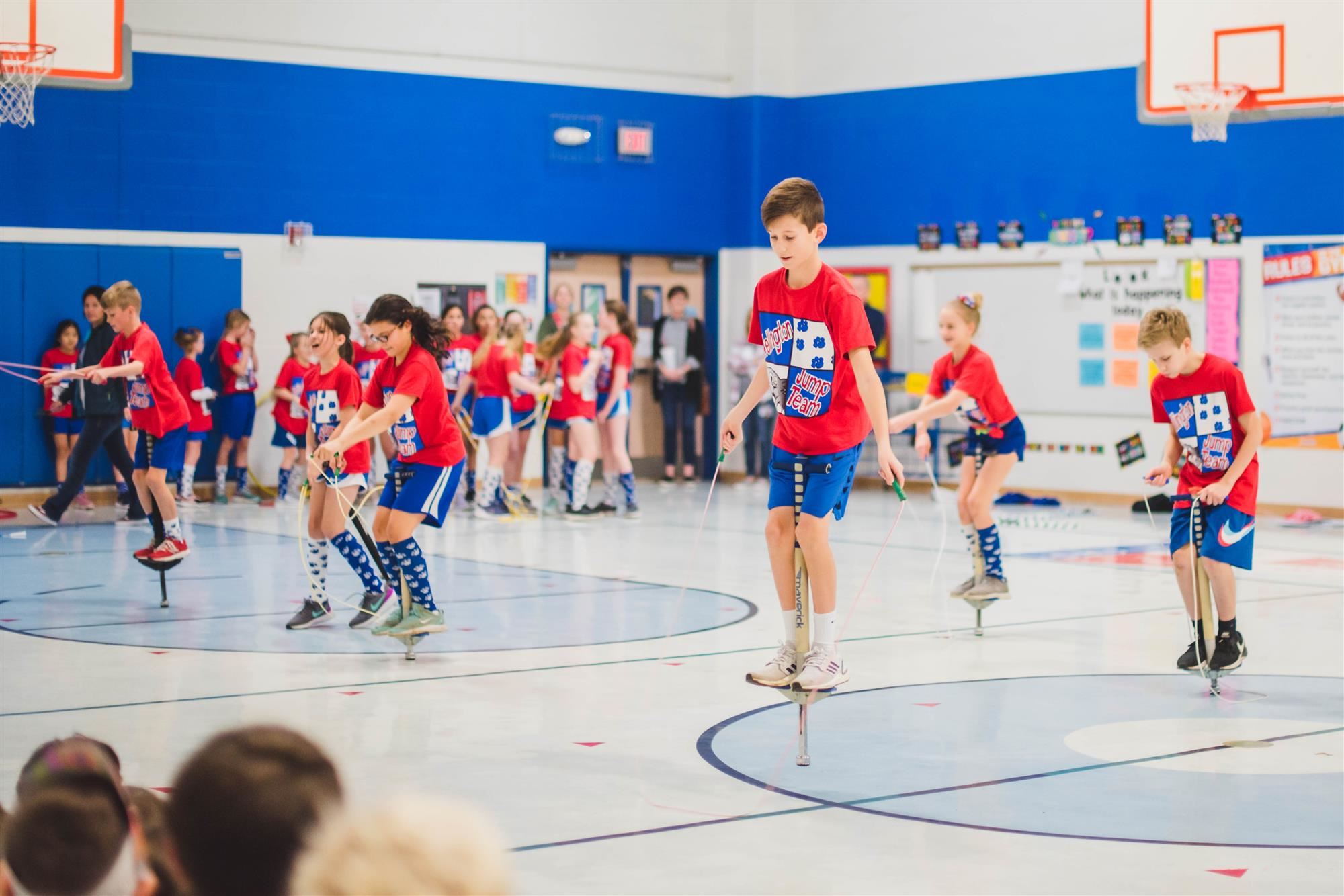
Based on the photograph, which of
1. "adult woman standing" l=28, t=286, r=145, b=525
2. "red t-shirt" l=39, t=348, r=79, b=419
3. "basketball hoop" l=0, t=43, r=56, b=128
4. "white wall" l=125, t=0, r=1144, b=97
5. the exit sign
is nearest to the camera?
"basketball hoop" l=0, t=43, r=56, b=128

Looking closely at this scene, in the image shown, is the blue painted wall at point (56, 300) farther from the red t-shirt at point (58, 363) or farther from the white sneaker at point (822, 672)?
the white sneaker at point (822, 672)

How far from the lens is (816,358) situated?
19.6 ft

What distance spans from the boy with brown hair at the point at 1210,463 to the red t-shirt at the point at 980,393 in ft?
5.14

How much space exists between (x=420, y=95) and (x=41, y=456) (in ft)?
17.0

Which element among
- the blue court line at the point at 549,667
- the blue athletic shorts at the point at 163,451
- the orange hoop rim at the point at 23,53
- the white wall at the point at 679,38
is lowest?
the blue court line at the point at 549,667

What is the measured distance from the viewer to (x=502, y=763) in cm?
596

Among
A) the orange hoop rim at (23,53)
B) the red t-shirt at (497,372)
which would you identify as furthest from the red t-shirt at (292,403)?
the orange hoop rim at (23,53)

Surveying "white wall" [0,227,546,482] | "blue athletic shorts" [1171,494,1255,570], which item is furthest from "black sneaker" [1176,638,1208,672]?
"white wall" [0,227,546,482]

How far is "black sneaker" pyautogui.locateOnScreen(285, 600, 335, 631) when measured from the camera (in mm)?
8758

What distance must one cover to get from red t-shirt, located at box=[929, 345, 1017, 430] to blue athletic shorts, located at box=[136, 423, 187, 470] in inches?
173

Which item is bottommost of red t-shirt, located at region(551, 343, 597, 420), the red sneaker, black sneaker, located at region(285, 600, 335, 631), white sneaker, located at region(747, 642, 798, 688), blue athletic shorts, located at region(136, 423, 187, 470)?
black sneaker, located at region(285, 600, 335, 631)

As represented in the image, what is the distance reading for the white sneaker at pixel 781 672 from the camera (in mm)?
6000

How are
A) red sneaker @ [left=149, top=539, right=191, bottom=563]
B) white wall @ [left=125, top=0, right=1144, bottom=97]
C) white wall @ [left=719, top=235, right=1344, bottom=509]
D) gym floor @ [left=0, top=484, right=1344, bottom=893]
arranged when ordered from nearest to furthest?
1. gym floor @ [left=0, top=484, right=1344, bottom=893]
2. red sneaker @ [left=149, top=539, right=191, bottom=563]
3. white wall @ [left=719, top=235, right=1344, bottom=509]
4. white wall @ [left=125, top=0, right=1144, bottom=97]

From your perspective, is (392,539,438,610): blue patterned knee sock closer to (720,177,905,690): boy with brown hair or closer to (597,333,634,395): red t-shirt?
(720,177,905,690): boy with brown hair
